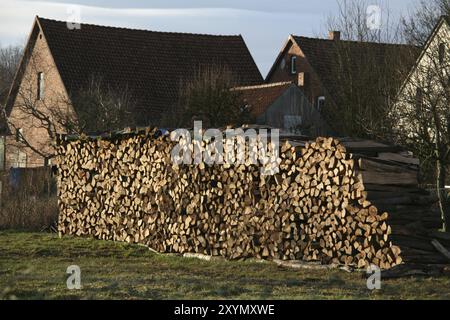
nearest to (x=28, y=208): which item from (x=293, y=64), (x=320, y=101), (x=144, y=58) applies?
(x=144, y=58)

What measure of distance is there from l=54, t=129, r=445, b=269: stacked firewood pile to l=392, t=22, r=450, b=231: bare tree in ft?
22.1

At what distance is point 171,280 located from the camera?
1199 centimetres

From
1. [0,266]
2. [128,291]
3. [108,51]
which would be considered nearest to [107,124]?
[108,51]

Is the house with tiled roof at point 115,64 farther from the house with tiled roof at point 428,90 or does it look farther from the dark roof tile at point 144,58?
the house with tiled roof at point 428,90

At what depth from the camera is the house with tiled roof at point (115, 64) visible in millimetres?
39750

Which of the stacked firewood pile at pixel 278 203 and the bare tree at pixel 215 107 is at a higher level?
the bare tree at pixel 215 107

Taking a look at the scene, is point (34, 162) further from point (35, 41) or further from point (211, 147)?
point (211, 147)

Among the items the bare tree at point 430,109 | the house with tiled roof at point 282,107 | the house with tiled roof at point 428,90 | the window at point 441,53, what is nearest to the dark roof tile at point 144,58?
the house with tiled roof at point 282,107

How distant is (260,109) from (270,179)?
24.0 metres

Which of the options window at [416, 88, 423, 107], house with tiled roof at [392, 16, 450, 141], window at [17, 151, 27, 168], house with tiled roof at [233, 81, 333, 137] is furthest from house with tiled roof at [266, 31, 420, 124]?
window at [17, 151, 27, 168]

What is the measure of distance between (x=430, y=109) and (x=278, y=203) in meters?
9.13

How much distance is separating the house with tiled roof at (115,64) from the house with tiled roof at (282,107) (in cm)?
314

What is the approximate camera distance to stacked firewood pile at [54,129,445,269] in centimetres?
1277

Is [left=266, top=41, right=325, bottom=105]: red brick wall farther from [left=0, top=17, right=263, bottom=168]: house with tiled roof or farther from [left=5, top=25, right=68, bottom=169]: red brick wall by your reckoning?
[left=5, top=25, right=68, bottom=169]: red brick wall
